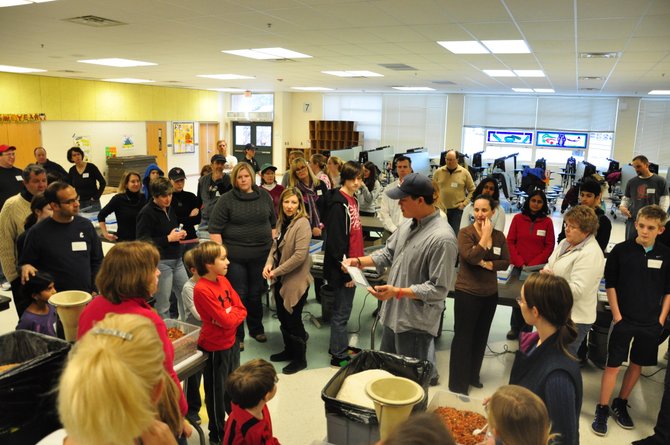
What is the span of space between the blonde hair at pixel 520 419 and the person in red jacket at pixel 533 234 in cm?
272

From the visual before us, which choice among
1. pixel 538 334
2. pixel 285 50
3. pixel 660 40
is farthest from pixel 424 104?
pixel 538 334

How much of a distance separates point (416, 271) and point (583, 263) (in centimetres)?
109

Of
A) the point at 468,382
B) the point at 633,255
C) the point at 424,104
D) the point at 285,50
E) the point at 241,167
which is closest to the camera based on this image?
the point at 633,255

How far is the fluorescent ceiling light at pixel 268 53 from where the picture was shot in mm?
6628

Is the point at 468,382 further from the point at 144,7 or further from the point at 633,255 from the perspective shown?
the point at 144,7

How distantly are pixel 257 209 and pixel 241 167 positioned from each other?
357 mm

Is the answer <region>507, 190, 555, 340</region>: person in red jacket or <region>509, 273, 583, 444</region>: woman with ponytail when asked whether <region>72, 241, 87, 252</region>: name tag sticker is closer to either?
<region>509, 273, 583, 444</region>: woman with ponytail

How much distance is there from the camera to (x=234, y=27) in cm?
500

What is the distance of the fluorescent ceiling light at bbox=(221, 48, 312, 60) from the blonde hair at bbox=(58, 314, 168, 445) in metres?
5.93

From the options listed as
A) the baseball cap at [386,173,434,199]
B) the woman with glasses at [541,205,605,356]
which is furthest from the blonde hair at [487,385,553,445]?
the woman with glasses at [541,205,605,356]

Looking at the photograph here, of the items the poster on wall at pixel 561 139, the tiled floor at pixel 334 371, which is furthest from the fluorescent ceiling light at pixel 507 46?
the poster on wall at pixel 561 139

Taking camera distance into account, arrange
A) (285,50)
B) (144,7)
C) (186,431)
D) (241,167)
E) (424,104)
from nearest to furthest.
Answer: (186,431)
(241,167)
(144,7)
(285,50)
(424,104)

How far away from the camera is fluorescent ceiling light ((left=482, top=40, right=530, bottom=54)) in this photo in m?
5.29

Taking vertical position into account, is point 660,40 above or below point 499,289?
above
